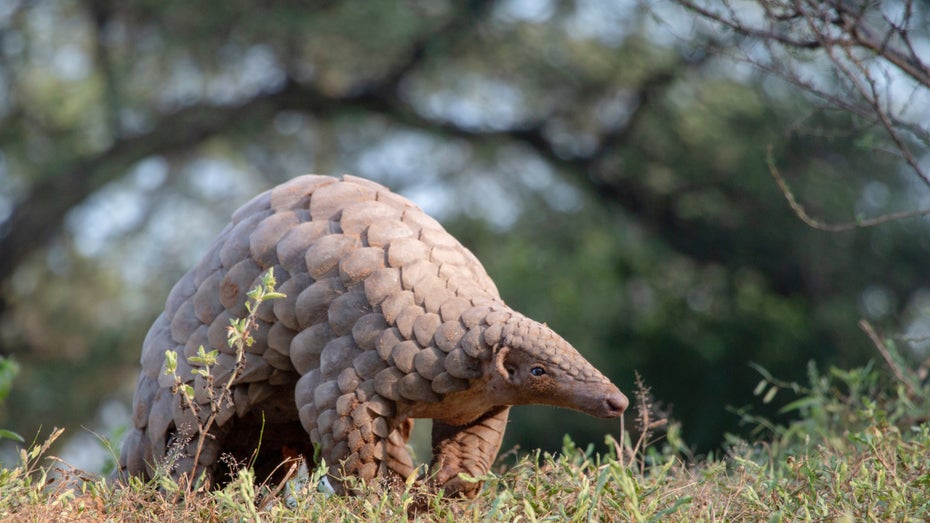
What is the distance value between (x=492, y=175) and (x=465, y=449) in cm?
561

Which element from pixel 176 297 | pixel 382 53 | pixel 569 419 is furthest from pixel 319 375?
pixel 382 53

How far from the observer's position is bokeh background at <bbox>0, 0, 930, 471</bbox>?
7531mm

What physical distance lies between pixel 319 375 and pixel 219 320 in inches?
16.3

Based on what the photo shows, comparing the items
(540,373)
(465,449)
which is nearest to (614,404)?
(540,373)

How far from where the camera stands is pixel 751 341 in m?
7.72

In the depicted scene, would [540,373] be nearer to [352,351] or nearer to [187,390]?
[352,351]

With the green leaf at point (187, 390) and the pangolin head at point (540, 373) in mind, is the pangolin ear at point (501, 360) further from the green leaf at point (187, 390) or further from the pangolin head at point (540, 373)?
the green leaf at point (187, 390)

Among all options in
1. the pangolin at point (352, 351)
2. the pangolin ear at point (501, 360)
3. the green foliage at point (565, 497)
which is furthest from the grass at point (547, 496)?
the pangolin ear at point (501, 360)

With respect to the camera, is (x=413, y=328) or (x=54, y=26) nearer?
(x=413, y=328)

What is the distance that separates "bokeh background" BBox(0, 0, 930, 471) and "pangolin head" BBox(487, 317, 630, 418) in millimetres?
4255

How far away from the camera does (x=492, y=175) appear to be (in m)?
8.70

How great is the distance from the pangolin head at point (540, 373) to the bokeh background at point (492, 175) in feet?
14.0

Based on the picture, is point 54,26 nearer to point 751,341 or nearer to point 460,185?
point 460,185

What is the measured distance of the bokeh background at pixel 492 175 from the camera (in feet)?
24.7
